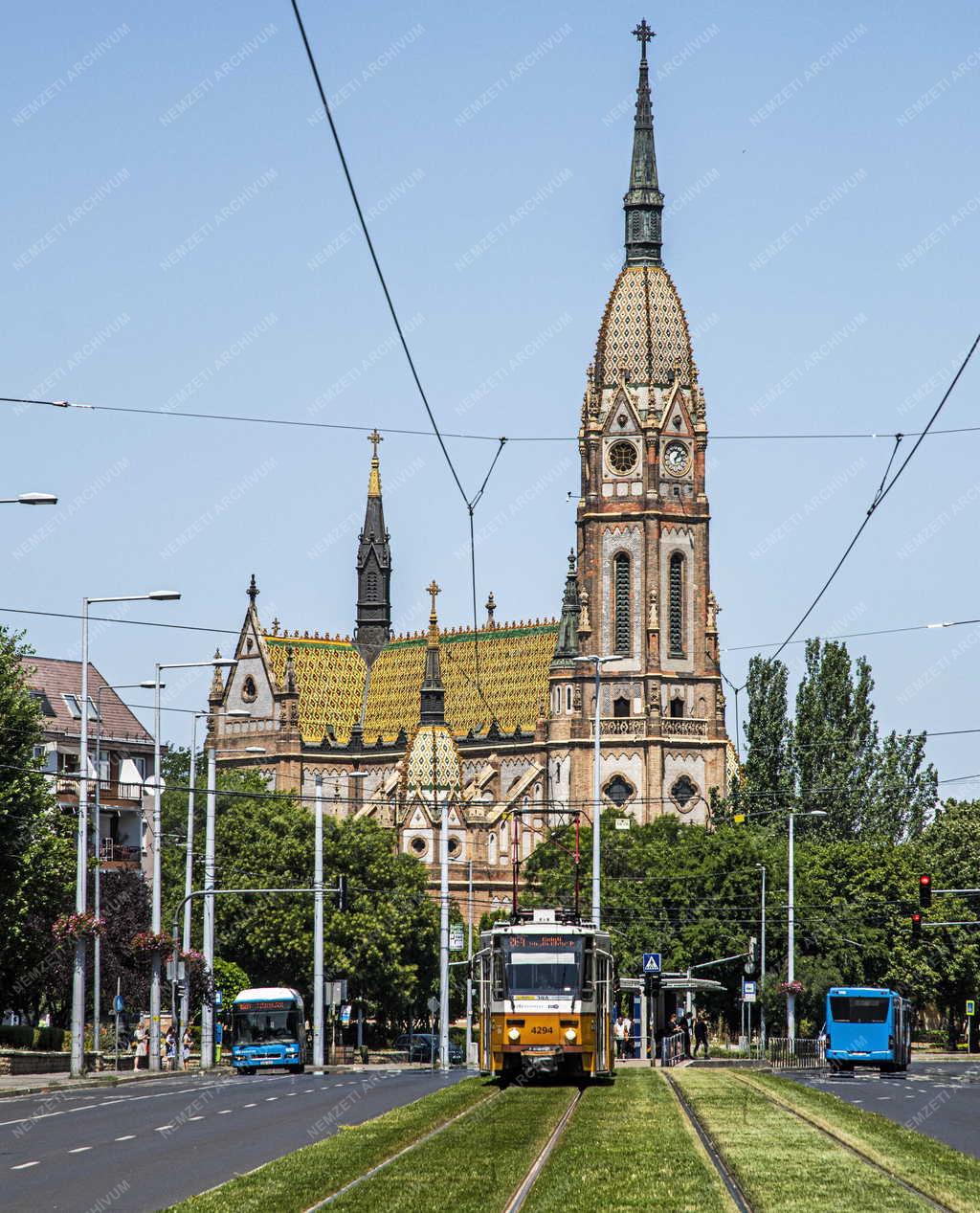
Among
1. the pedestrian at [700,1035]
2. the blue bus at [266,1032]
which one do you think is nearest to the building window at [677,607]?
the pedestrian at [700,1035]

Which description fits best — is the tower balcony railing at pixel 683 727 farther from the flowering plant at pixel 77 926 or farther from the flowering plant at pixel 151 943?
the flowering plant at pixel 77 926

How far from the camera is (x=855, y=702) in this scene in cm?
13388

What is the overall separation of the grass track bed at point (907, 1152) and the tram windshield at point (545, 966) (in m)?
5.43

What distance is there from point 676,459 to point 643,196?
61.0 feet

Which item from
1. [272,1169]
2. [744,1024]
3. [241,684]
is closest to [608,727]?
[241,684]

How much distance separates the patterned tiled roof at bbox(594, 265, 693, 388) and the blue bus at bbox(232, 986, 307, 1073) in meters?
94.3

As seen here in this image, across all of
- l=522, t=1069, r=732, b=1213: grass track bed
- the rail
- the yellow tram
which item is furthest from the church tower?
l=522, t=1069, r=732, b=1213: grass track bed

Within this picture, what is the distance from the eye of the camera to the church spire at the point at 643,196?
164 meters

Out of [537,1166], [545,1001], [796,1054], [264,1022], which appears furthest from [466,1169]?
[796,1054]

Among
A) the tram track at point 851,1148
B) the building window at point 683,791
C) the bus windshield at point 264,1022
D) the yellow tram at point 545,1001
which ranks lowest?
the bus windshield at point 264,1022

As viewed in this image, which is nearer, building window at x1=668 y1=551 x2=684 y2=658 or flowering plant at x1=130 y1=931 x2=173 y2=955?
flowering plant at x1=130 y1=931 x2=173 y2=955

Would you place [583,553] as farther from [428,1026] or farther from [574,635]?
[428,1026]

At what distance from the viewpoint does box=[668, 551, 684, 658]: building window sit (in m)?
161

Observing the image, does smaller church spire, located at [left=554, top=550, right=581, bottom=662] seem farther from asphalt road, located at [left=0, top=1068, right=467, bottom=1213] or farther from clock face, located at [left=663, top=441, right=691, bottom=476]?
asphalt road, located at [left=0, top=1068, right=467, bottom=1213]
